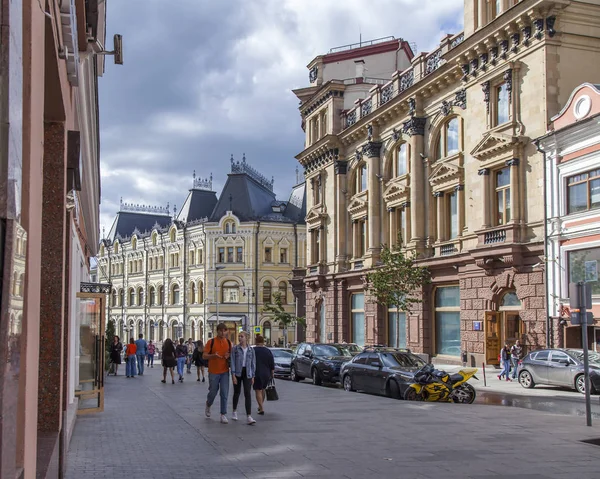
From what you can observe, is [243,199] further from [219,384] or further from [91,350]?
[219,384]

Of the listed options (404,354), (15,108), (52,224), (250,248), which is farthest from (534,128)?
(250,248)

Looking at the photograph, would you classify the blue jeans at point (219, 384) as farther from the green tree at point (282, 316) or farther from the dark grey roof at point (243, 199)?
the dark grey roof at point (243, 199)

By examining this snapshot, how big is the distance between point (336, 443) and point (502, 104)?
73.8 ft

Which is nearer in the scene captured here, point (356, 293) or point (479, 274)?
point (479, 274)

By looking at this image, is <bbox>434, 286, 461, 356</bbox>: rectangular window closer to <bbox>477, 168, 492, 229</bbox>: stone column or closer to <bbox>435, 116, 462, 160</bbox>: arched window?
<bbox>477, 168, 492, 229</bbox>: stone column

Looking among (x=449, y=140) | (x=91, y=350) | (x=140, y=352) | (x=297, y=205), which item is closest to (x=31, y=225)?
(x=91, y=350)

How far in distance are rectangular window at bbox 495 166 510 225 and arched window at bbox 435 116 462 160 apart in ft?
12.4

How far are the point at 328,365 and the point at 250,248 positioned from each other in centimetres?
4868

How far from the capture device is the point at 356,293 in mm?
45406

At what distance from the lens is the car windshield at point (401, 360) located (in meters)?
21.2

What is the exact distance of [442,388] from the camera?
63.5 feet

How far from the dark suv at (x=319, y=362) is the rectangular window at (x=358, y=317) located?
47.7 ft

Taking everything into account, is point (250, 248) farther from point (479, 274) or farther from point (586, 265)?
point (586, 265)

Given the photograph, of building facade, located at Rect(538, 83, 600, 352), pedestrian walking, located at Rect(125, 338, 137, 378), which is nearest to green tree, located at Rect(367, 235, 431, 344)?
building facade, located at Rect(538, 83, 600, 352)
